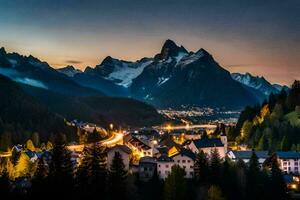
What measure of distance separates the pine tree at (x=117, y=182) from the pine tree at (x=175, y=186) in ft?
17.3

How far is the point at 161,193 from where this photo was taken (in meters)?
59.8

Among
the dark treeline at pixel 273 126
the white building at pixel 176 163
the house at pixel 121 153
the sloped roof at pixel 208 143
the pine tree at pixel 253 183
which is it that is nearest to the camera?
the pine tree at pixel 253 183

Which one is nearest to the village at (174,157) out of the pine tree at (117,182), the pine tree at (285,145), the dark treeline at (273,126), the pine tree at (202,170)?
the pine tree at (202,170)

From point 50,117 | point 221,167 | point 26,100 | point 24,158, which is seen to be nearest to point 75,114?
point 26,100

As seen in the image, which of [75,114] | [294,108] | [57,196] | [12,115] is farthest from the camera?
[75,114]

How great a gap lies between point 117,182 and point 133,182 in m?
4.53

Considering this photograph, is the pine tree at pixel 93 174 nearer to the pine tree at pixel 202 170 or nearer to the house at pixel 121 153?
the house at pixel 121 153

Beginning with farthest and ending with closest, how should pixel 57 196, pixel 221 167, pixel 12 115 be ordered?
1. pixel 12 115
2. pixel 221 167
3. pixel 57 196

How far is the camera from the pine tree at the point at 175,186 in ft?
188

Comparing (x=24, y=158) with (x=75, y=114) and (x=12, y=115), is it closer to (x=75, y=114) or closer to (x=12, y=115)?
(x=12, y=115)

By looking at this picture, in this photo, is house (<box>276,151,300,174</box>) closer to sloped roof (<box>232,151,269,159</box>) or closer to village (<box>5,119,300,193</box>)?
village (<box>5,119,300,193</box>)

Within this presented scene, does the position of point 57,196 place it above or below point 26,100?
below

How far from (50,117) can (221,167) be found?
89.3 meters

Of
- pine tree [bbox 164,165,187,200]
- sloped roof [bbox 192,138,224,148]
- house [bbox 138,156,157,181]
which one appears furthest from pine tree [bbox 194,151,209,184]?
sloped roof [bbox 192,138,224,148]
